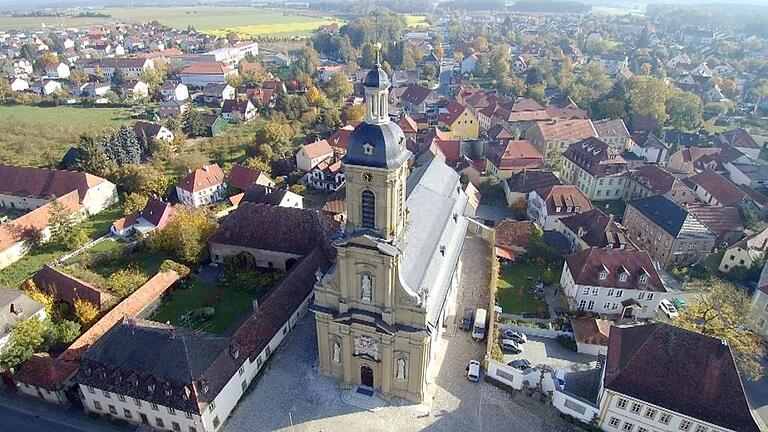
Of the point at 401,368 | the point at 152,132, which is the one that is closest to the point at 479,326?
the point at 401,368

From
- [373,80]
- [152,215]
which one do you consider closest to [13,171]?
[152,215]

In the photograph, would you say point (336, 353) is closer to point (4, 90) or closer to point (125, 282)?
point (125, 282)

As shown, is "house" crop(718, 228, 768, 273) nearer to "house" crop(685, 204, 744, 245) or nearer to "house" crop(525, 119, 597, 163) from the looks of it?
"house" crop(685, 204, 744, 245)

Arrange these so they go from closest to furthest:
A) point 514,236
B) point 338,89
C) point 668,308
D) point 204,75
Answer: point 668,308
point 514,236
point 338,89
point 204,75

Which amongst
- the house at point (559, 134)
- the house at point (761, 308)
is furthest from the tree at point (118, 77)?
the house at point (761, 308)

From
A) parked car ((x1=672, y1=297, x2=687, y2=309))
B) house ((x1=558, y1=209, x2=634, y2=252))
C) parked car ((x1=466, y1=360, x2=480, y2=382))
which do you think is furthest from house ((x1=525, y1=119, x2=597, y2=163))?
parked car ((x1=466, y1=360, x2=480, y2=382))

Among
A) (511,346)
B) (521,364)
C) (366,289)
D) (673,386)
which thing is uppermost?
(366,289)

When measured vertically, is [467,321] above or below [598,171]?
below
